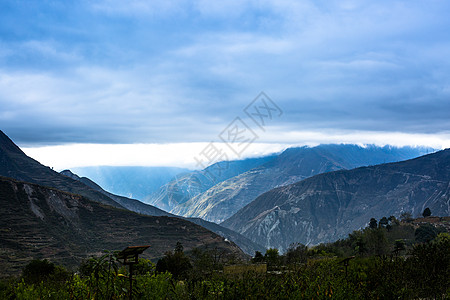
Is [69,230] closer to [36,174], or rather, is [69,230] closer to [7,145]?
[36,174]

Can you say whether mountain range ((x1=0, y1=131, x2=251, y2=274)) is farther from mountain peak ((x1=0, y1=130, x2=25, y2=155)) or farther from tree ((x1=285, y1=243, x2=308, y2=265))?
mountain peak ((x1=0, y1=130, x2=25, y2=155))

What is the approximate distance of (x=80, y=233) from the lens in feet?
342

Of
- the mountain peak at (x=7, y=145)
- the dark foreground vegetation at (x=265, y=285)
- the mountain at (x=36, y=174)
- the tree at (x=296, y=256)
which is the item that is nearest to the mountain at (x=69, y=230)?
the mountain at (x=36, y=174)

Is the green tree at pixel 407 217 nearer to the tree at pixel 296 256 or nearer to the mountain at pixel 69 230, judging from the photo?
the mountain at pixel 69 230

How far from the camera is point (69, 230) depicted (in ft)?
337

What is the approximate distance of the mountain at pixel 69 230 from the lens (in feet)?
271

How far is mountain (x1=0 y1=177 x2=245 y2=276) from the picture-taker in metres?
82.8

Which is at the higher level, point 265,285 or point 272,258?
point 265,285

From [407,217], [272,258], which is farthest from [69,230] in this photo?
[407,217]

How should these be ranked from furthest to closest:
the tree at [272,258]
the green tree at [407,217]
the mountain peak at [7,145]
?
the mountain peak at [7,145], the green tree at [407,217], the tree at [272,258]

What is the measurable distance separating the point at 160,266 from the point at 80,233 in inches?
2982

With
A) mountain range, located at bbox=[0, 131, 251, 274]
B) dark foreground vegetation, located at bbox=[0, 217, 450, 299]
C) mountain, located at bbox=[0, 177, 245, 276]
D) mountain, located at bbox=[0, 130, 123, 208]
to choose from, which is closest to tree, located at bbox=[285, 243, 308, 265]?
dark foreground vegetation, located at bbox=[0, 217, 450, 299]

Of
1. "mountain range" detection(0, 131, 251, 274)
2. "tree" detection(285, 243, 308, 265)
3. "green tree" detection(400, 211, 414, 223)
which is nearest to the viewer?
"tree" detection(285, 243, 308, 265)

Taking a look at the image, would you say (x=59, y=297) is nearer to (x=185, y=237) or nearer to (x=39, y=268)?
(x=39, y=268)
